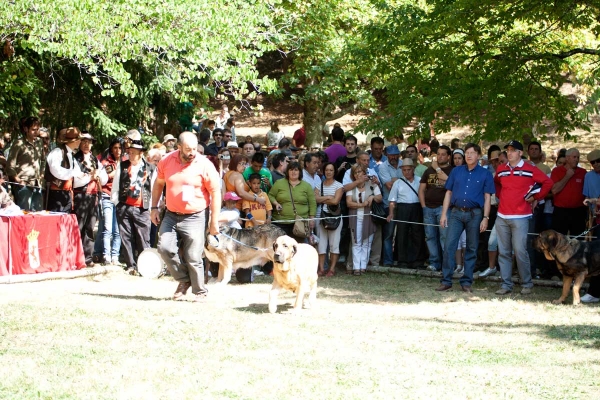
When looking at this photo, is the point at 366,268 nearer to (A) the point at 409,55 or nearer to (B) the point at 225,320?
(A) the point at 409,55

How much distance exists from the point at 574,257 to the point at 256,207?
488cm

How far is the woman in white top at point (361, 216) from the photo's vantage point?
13828 millimetres

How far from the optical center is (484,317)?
10016 millimetres

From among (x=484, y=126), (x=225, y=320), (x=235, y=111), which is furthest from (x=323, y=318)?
(x=235, y=111)

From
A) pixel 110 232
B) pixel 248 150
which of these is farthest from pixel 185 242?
pixel 248 150

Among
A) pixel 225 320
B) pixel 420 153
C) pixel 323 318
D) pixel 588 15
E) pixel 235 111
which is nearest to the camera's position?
pixel 225 320

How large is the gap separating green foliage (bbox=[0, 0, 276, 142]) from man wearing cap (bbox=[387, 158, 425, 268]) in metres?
3.04

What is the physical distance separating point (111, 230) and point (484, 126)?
278 inches

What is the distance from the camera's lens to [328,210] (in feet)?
45.6

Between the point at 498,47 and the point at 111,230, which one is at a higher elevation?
the point at 498,47

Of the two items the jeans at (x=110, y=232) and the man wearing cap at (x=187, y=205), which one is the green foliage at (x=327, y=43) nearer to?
the jeans at (x=110, y=232)

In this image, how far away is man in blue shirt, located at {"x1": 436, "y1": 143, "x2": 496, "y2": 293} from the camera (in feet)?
39.0

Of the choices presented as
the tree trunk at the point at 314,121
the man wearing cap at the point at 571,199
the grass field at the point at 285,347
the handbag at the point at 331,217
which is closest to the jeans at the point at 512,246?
the grass field at the point at 285,347

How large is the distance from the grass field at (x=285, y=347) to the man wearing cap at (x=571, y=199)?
7.50 feet
